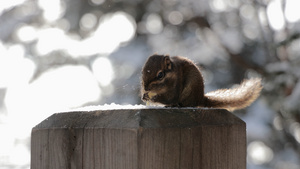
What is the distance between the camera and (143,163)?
95 centimetres

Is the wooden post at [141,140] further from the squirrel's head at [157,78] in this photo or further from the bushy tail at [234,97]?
the squirrel's head at [157,78]

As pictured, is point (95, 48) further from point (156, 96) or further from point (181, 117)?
point (181, 117)

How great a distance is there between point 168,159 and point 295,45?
166 inches

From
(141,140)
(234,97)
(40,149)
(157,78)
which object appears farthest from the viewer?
(157,78)

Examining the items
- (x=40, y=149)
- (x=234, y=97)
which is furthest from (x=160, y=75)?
(x=40, y=149)

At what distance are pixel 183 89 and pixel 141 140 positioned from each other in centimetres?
93

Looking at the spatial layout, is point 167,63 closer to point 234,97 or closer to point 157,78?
point 157,78

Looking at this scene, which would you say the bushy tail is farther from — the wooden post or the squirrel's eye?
the wooden post

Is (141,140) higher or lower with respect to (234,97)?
lower

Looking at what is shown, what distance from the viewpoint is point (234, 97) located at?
5.93 ft

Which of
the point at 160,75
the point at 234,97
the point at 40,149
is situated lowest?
the point at 40,149

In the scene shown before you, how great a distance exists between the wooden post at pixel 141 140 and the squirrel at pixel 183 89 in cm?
57

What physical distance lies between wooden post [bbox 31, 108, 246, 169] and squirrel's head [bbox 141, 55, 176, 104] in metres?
0.70

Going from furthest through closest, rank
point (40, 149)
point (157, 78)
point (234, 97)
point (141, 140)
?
point (157, 78) < point (234, 97) < point (40, 149) < point (141, 140)
